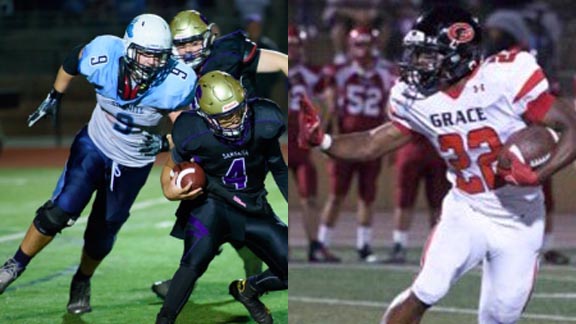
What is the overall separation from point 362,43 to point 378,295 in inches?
90.6

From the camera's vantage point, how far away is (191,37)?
5.86 metres

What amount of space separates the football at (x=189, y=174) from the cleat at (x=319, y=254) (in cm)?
305

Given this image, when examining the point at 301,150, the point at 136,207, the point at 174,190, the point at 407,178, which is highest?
the point at 174,190

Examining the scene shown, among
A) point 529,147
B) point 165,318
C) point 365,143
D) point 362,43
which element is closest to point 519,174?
point 529,147

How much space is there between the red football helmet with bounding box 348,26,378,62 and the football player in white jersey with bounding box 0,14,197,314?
283cm

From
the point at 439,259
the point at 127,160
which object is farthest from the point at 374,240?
the point at 439,259

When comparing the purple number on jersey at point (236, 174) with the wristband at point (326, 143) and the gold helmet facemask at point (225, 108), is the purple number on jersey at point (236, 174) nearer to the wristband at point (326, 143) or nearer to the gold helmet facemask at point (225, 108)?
the gold helmet facemask at point (225, 108)

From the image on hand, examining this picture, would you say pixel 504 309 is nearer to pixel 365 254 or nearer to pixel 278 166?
pixel 278 166

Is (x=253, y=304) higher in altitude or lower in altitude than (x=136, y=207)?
higher

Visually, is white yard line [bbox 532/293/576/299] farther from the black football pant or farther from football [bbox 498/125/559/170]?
football [bbox 498/125/559/170]

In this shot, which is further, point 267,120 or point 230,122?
point 267,120

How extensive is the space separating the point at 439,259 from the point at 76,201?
1868mm

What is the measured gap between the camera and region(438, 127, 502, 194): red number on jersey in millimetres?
4449

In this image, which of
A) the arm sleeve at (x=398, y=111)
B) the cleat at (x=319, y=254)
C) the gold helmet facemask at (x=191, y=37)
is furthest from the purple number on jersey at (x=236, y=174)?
the cleat at (x=319, y=254)
